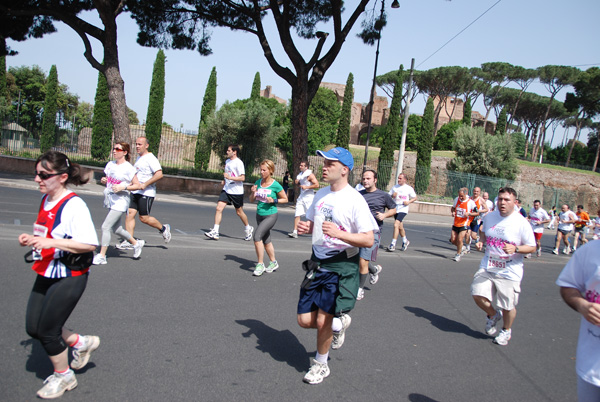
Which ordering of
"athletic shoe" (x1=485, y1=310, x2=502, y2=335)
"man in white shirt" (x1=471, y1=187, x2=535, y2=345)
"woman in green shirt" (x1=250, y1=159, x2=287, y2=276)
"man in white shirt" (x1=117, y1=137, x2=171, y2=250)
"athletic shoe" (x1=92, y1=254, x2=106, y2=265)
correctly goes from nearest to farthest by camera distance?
1. "man in white shirt" (x1=471, y1=187, x2=535, y2=345)
2. "athletic shoe" (x1=485, y1=310, x2=502, y2=335)
3. "athletic shoe" (x1=92, y1=254, x2=106, y2=265)
4. "woman in green shirt" (x1=250, y1=159, x2=287, y2=276)
5. "man in white shirt" (x1=117, y1=137, x2=171, y2=250)

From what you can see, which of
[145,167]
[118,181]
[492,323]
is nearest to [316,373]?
[492,323]

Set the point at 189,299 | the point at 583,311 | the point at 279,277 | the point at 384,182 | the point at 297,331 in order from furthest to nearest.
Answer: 1. the point at 384,182
2. the point at 279,277
3. the point at 189,299
4. the point at 297,331
5. the point at 583,311

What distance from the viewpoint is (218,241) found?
9.55 meters

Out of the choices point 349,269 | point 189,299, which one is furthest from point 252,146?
point 349,269

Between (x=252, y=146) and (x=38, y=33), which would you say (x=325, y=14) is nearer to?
(x=252, y=146)

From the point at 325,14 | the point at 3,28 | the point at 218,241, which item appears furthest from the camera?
the point at 325,14

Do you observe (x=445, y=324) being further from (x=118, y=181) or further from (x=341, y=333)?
(x=118, y=181)

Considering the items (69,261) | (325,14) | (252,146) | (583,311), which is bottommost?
(69,261)

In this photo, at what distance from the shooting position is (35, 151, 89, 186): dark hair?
306 centimetres

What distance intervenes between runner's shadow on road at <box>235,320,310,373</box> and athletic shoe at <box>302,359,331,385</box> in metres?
0.23

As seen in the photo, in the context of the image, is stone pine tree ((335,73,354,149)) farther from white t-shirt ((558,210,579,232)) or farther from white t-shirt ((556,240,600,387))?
white t-shirt ((556,240,600,387))

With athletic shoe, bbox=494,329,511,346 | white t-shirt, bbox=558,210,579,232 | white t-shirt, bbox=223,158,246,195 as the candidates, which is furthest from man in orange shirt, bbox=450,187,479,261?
white t-shirt, bbox=558,210,579,232

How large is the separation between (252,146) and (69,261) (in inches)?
834

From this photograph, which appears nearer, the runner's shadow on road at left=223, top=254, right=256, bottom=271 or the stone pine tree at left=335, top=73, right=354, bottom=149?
the runner's shadow on road at left=223, top=254, right=256, bottom=271
